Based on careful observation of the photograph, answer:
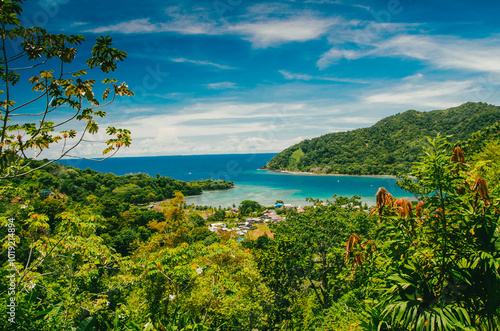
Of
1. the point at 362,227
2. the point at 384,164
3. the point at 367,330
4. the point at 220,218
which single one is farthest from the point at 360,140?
the point at 367,330

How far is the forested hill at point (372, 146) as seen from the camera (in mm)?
87062

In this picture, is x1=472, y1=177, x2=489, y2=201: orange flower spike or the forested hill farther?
the forested hill

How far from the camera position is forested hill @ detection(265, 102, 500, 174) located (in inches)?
3428

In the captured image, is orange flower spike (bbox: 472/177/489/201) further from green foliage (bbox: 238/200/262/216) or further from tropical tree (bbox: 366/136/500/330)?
green foliage (bbox: 238/200/262/216)

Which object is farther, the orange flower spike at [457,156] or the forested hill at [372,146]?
the forested hill at [372,146]

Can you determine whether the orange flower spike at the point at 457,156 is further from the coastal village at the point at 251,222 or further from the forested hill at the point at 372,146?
the forested hill at the point at 372,146

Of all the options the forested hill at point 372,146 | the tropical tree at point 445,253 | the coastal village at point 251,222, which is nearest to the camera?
A: the tropical tree at point 445,253

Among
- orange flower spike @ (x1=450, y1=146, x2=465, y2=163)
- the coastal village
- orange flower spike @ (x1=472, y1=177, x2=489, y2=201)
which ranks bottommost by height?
the coastal village

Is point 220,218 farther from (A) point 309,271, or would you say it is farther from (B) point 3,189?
(B) point 3,189

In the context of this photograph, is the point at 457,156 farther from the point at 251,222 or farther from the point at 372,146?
the point at 372,146

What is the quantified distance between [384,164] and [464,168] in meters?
99.5

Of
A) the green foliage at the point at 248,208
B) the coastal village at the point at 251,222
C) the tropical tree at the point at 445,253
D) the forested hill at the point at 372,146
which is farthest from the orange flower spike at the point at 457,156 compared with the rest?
the forested hill at the point at 372,146

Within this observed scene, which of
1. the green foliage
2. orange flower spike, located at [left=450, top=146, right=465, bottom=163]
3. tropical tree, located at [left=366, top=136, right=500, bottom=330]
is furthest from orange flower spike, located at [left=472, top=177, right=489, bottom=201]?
the green foliage

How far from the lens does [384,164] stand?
89.7m
